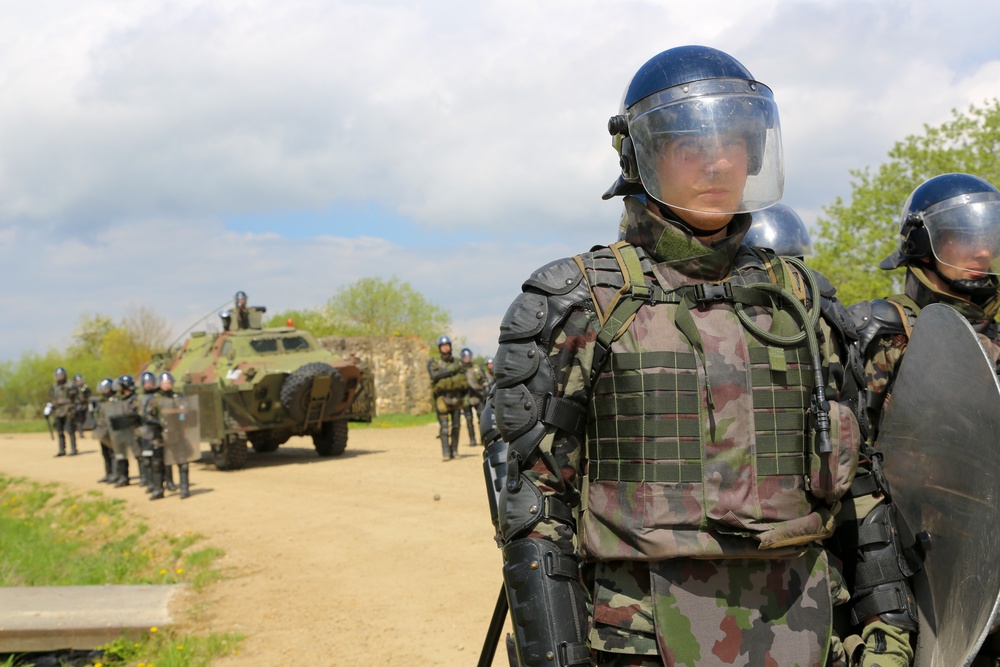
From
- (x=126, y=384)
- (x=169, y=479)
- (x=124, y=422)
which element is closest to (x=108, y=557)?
(x=169, y=479)

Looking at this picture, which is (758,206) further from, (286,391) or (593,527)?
(286,391)

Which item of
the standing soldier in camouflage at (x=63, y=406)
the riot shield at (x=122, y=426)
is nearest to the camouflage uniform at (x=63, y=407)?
the standing soldier in camouflage at (x=63, y=406)

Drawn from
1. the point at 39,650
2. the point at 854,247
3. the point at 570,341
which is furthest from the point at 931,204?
the point at 854,247

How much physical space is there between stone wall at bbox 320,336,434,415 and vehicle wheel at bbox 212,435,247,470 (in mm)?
18354

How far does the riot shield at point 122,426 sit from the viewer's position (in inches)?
547

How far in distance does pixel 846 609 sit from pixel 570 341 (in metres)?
0.97

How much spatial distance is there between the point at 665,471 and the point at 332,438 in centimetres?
1540

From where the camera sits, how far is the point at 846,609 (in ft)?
7.52

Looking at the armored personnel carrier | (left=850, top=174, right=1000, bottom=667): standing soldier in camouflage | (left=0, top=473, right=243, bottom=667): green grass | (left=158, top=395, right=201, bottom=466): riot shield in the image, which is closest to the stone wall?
the armored personnel carrier

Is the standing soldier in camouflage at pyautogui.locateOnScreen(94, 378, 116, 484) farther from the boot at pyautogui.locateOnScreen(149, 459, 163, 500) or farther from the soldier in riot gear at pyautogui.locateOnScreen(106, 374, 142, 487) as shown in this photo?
the boot at pyautogui.locateOnScreen(149, 459, 163, 500)

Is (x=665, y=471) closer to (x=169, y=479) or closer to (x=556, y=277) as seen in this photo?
(x=556, y=277)

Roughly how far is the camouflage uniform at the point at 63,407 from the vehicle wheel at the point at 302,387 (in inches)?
315

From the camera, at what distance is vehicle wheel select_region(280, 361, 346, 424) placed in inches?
605

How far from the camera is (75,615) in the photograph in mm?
6059
